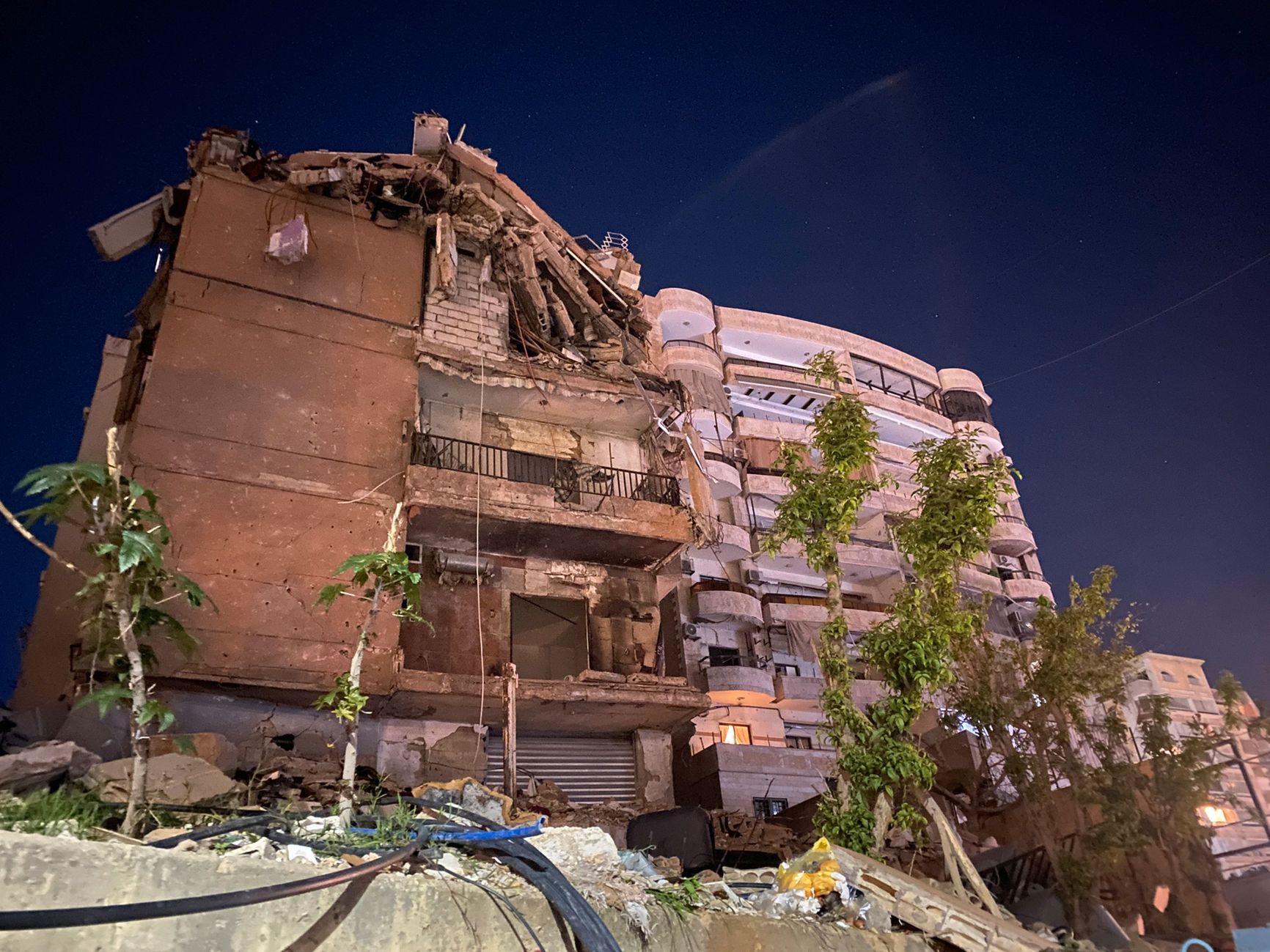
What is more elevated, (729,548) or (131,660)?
(729,548)

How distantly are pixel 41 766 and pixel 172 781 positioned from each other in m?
1.56

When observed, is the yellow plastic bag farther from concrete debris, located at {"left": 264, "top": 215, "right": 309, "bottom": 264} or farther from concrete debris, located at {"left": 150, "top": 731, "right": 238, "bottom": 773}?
concrete debris, located at {"left": 264, "top": 215, "right": 309, "bottom": 264}

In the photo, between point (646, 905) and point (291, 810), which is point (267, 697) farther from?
point (646, 905)

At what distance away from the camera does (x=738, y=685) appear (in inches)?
1096

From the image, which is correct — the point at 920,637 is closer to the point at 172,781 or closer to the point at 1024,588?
the point at 172,781

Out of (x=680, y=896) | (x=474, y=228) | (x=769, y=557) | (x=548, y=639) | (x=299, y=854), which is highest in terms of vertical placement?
(x=474, y=228)

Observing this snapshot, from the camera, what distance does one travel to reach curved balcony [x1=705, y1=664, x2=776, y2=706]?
2786 cm

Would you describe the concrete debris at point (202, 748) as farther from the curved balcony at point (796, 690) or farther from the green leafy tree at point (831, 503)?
the curved balcony at point (796, 690)

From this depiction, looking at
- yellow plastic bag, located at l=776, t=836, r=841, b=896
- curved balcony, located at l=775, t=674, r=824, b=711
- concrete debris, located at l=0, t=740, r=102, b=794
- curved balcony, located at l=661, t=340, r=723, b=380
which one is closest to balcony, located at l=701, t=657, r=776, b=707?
curved balcony, located at l=775, t=674, r=824, b=711

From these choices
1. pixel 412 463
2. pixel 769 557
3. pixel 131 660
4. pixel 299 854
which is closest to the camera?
pixel 299 854

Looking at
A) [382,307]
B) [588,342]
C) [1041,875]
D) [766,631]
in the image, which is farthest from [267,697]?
[766,631]

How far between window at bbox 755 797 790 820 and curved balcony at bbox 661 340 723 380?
1725cm

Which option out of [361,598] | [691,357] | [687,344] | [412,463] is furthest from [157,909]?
[687,344]

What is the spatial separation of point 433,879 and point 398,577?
2.67 meters
